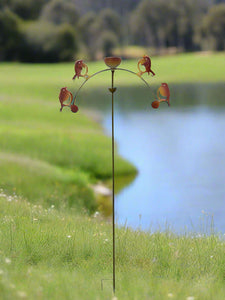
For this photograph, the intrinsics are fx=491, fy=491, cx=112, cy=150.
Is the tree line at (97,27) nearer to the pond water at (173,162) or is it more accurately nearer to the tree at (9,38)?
the tree at (9,38)

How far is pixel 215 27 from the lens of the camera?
103312 mm

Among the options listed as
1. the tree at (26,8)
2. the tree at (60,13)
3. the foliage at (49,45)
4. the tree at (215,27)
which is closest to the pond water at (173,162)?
the foliage at (49,45)

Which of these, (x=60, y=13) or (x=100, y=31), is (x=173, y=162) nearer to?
(x=100, y=31)

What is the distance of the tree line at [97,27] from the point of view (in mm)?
97438

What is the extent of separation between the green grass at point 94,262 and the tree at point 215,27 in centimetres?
10146

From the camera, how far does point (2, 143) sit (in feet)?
62.7

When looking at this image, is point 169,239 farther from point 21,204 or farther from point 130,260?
point 21,204

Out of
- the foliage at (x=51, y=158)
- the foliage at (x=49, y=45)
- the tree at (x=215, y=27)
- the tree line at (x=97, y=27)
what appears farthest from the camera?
the tree at (x=215, y=27)

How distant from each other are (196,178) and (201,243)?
11943 mm

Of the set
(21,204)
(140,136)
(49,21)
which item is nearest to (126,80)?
(140,136)

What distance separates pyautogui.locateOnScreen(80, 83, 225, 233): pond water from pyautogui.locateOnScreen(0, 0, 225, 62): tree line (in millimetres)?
58408

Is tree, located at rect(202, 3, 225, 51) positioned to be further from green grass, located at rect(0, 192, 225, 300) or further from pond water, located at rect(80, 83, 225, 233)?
green grass, located at rect(0, 192, 225, 300)

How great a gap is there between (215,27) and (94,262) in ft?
339

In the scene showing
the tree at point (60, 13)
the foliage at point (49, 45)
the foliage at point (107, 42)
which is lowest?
the foliage at point (49, 45)
